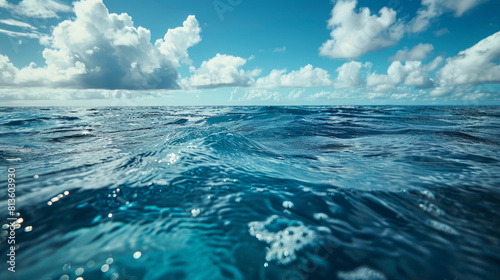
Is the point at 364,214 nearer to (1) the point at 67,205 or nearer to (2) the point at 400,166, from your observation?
(2) the point at 400,166

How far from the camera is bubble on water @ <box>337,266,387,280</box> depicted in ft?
5.26

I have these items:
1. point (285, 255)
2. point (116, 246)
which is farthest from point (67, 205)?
point (285, 255)

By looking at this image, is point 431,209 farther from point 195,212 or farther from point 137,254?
point 137,254

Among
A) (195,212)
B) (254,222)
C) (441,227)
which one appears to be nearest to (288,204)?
(254,222)

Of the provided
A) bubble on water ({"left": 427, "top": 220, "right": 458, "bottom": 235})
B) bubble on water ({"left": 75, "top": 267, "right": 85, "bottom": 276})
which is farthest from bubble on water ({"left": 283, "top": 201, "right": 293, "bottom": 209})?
bubble on water ({"left": 75, "top": 267, "right": 85, "bottom": 276})

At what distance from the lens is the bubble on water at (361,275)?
5.26ft

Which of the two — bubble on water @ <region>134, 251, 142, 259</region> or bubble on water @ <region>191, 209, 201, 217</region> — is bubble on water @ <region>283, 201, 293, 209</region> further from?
bubble on water @ <region>134, 251, 142, 259</region>

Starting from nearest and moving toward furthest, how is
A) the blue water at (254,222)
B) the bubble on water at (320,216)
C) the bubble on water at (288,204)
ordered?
the blue water at (254,222)
the bubble on water at (320,216)
the bubble on water at (288,204)

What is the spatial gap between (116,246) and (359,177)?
13.0 ft

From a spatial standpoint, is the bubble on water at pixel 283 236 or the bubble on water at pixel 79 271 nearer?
the bubble on water at pixel 79 271

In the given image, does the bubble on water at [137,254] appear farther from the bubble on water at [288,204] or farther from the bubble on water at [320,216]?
the bubble on water at [320,216]

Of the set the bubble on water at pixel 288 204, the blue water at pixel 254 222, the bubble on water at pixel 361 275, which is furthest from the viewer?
the bubble on water at pixel 288 204

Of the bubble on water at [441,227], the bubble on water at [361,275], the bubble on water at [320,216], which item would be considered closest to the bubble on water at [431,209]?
the bubble on water at [441,227]

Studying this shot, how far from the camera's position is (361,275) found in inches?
63.9
